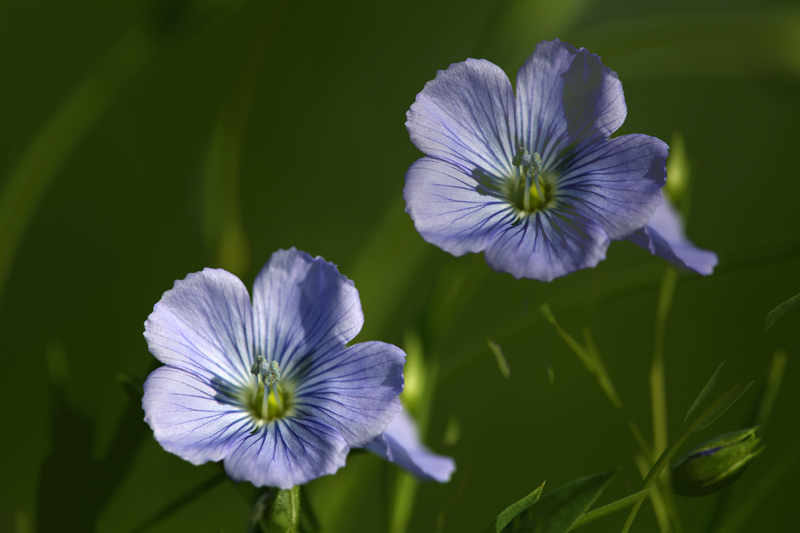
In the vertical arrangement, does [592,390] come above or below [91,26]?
below

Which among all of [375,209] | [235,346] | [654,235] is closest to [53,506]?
[235,346]

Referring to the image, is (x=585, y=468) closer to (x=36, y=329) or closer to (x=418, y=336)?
(x=418, y=336)

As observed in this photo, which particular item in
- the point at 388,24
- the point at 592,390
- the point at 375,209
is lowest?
the point at 592,390

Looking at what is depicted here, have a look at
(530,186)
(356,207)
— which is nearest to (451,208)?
(530,186)

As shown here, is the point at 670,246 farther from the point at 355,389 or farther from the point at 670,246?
the point at 355,389

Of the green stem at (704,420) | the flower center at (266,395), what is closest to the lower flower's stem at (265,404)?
the flower center at (266,395)

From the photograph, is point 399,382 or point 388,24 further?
point 388,24

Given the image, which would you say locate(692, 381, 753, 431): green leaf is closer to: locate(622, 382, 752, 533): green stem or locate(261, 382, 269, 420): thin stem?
locate(622, 382, 752, 533): green stem
